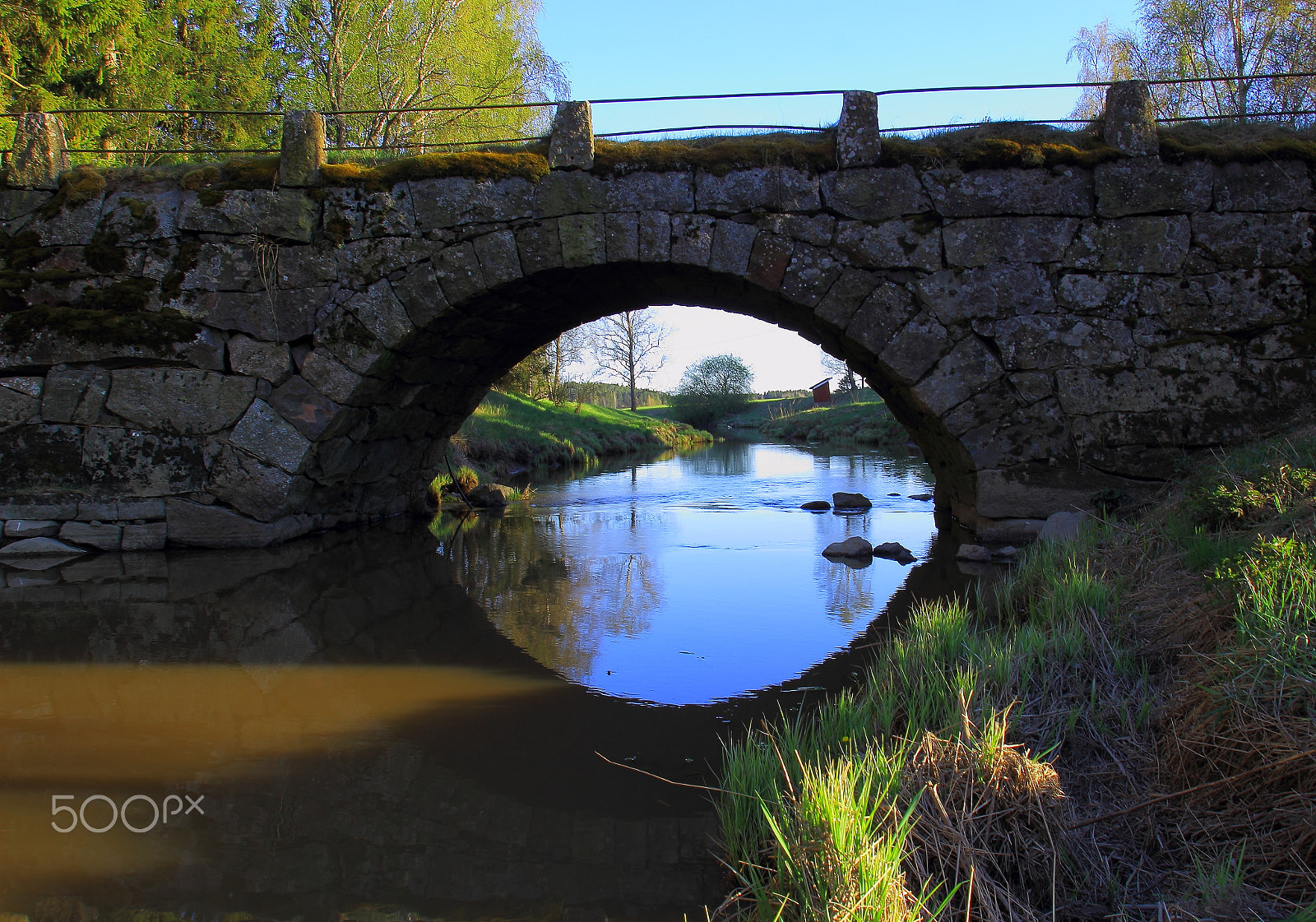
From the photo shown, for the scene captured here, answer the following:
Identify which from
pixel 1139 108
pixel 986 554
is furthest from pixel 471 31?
pixel 986 554

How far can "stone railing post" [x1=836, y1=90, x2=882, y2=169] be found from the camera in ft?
21.1

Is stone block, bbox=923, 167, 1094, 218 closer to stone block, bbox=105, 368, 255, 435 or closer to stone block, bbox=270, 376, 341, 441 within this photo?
stone block, bbox=270, 376, 341, 441

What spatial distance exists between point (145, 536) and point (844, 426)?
2634 cm

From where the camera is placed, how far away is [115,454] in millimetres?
6863

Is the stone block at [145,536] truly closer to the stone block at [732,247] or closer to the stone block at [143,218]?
the stone block at [143,218]

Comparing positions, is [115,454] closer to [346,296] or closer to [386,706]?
[346,296]

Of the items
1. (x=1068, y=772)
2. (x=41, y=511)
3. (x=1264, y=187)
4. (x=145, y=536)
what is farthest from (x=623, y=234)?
(x=41, y=511)

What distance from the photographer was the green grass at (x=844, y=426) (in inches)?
998

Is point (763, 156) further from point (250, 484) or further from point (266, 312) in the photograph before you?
point (250, 484)

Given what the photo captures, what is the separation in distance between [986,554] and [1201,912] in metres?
4.75

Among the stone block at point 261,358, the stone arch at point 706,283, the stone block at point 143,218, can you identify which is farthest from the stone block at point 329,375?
the stone block at point 143,218

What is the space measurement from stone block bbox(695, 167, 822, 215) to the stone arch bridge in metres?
0.02

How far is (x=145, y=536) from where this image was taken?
698cm

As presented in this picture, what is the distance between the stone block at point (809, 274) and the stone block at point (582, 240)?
5.00ft
